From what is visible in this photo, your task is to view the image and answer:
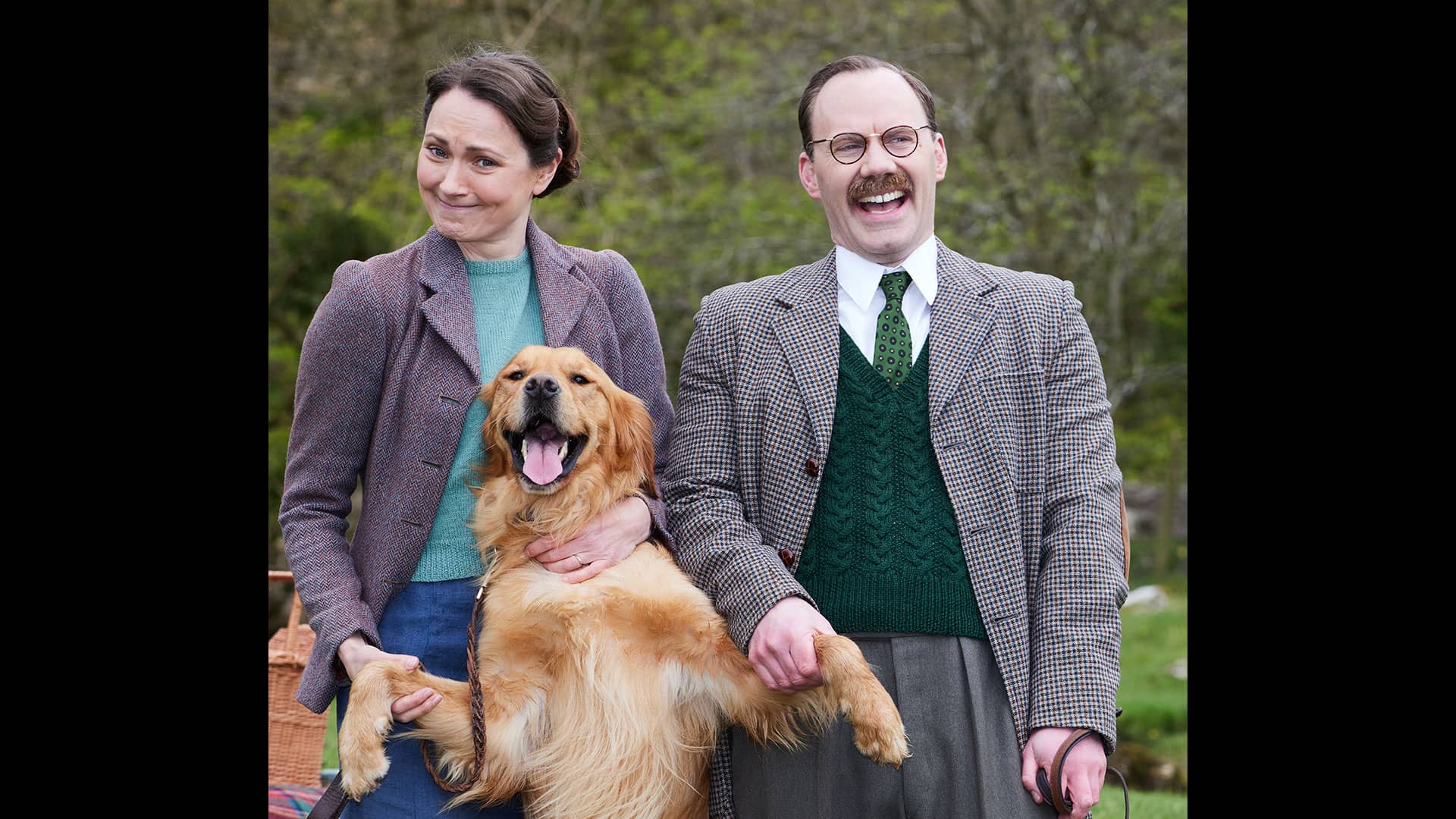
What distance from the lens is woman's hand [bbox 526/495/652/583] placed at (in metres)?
2.73

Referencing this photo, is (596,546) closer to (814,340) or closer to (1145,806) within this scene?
(814,340)

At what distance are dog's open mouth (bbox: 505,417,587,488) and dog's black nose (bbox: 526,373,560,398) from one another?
0.24 ft

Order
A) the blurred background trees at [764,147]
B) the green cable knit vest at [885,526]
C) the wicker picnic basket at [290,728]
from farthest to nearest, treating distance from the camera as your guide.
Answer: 1. the blurred background trees at [764,147]
2. the wicker picnic basket at [290,728]
3. the green cable knit vest at [885,526]

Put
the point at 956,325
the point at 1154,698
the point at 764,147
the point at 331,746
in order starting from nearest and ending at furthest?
the point at 956,325 → the point at 331,746 → the point at 1154,698 → the point at 764,147

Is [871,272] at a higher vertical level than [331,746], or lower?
higher

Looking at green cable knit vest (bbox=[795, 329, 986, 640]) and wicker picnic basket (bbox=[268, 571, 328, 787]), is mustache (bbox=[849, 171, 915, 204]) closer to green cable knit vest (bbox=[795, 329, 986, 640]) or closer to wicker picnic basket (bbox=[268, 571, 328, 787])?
green cable knit vest (bbox=[795, 329, 986, 640])

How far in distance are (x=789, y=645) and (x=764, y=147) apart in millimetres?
7872

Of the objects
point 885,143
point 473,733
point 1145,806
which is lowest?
point 1145,806

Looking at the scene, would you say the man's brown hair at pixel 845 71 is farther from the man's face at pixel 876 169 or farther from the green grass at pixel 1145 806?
the green grass at pixel 1145 806

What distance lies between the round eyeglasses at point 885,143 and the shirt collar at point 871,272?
203 millimetres

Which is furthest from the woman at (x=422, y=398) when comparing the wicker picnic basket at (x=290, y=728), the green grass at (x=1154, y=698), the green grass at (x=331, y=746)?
the green grass at (x=1154, y=698)

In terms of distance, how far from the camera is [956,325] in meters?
2.52

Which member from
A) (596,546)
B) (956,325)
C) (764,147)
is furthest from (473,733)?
(764,147)

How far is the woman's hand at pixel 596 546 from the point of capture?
8.97ft
